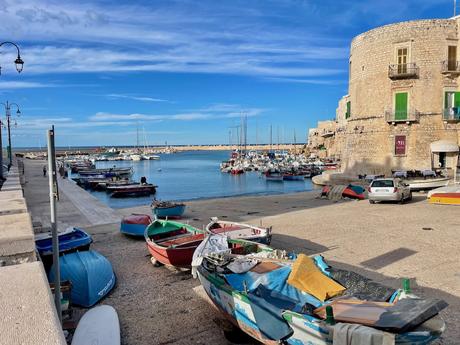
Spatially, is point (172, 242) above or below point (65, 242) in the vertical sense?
below

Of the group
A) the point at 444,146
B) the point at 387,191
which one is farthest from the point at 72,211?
the point at 444,146

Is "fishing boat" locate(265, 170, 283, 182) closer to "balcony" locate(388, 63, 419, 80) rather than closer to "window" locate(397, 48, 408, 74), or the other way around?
"balcony" locate(388, 63, 419, 80)

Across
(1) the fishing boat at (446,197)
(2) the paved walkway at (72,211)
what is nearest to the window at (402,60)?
(1) the fishing boat at (446,197)

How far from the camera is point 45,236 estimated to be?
29.5 feet

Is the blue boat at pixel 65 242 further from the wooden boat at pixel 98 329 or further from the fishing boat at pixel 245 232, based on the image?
the fishing boat at pixel 245 232

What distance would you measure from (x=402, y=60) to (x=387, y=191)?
15.8 metres

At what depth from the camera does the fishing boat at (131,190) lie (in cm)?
4019

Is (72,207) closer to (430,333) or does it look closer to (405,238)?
(405,238)

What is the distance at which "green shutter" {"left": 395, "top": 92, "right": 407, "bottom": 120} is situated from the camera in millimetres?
30366

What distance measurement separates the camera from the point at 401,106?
30531 millimetres

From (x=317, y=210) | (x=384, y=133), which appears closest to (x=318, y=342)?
(x=317, y=210)

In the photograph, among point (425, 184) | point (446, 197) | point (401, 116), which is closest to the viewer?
point (446, 197)

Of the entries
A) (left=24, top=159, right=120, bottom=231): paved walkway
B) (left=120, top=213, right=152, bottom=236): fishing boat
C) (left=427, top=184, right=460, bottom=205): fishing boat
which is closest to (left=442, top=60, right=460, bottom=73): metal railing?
(left=427, top=184, right=460, bottom=205): fishing boat

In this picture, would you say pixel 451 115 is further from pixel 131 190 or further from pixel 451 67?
pixel 131 190
